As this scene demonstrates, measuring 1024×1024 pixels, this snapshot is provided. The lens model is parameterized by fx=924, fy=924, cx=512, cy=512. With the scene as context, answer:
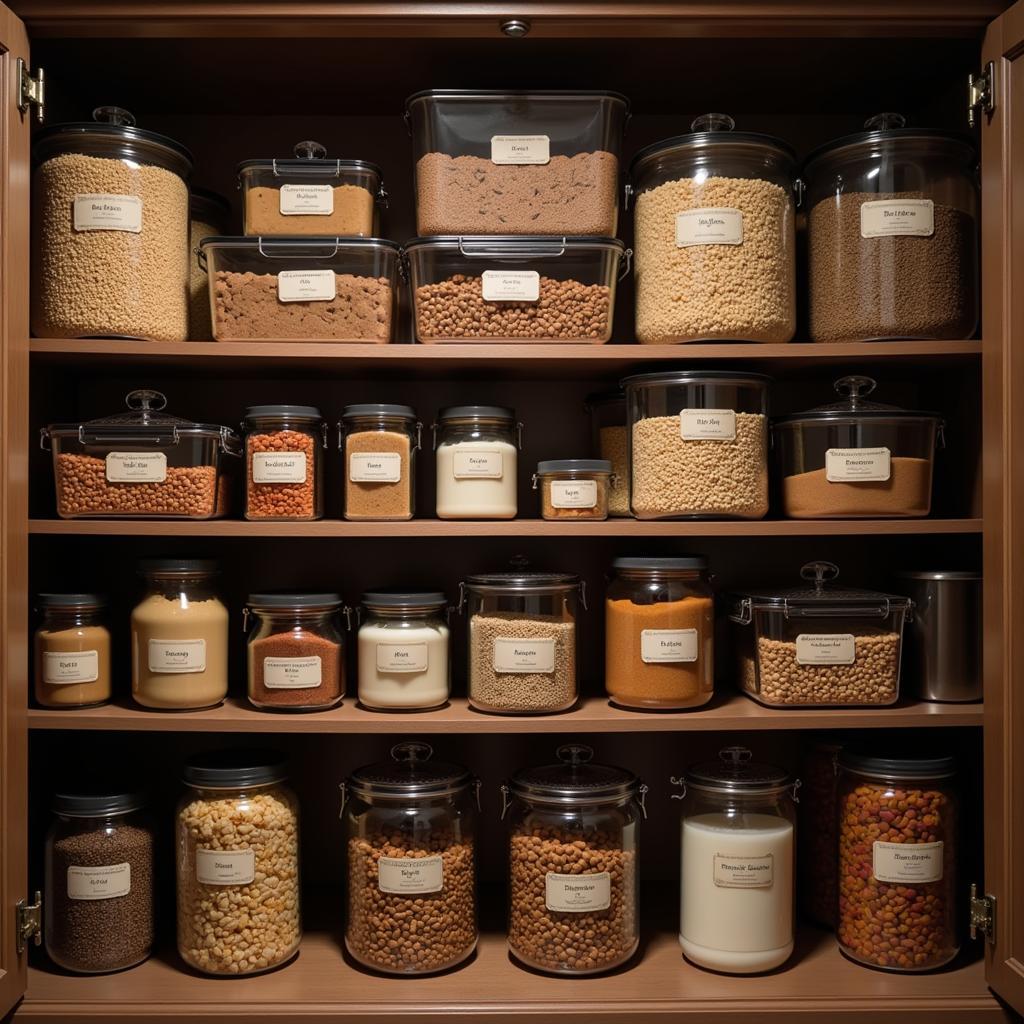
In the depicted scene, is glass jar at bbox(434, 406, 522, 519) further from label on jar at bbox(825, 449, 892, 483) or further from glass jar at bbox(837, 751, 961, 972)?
glass jar at bbox(837, 751, 961, 972)

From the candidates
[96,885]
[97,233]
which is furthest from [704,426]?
[96,885]

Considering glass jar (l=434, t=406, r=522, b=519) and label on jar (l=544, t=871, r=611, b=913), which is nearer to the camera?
label on jar (l=544, t=871, r=611, b=913)

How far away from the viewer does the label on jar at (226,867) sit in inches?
58.4

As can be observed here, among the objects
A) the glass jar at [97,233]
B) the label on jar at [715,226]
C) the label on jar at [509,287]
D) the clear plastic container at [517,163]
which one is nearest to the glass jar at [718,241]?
the label on jar at [715,226]

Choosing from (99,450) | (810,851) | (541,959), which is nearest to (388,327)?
(99,450)

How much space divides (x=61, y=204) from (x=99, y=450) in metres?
0.40

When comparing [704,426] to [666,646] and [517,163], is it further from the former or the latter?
[517,163]

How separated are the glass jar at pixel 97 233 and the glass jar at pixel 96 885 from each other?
79 centimetres

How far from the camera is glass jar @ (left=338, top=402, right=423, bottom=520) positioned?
1.56 metres

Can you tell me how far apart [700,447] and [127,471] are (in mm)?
951

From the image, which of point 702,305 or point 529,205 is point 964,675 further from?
point 529,205

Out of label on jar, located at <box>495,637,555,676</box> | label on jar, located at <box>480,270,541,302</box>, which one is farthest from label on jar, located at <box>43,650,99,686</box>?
label on jar, located at <box>480,270,541,302</box>

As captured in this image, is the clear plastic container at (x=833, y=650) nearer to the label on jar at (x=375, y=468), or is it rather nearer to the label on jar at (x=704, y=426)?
the label on jar at (x=704, y=426)

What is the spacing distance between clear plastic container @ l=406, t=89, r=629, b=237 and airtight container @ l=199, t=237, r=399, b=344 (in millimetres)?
142
